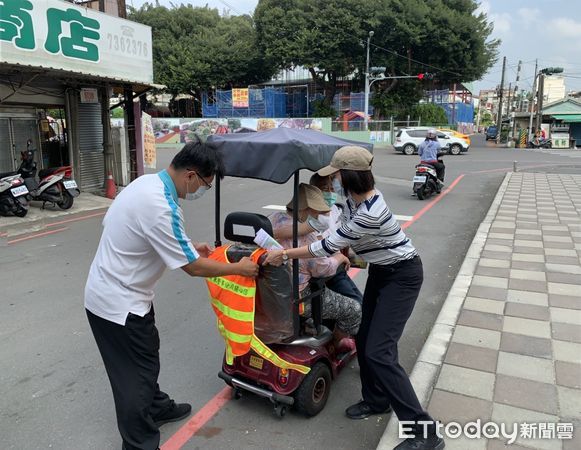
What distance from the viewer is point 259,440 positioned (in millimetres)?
2756

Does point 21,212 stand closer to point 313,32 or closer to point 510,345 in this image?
point 510,345

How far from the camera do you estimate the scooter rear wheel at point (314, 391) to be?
2879 mm

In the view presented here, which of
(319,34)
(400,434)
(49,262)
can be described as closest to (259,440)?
(400,434)

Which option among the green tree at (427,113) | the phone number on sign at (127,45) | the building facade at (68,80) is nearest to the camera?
the building facade at (68,80)

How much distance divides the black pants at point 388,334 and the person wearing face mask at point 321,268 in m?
0.31

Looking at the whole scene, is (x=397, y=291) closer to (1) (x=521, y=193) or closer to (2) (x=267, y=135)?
(2) (x=267, y=135)

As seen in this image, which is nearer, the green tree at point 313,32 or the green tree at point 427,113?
the green tree at point 313,32

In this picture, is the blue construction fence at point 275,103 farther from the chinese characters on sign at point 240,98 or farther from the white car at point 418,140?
the white car at point 418,140

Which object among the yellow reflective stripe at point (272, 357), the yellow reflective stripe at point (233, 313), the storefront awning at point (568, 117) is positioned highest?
the storefront awning at point (568, 117)

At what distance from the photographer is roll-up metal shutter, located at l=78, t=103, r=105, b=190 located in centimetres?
1211

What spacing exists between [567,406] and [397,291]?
1366 mm

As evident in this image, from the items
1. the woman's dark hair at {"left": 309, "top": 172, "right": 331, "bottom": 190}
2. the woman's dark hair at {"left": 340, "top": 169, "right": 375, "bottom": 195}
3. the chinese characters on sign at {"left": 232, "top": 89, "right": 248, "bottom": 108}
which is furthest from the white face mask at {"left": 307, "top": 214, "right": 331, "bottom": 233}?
the chinese characters on sign at {"left": 232, "top": 89, "right": 248, "bottom": 108}

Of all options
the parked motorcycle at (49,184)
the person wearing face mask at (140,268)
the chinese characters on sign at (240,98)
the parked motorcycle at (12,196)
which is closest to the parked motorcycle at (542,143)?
the chinese characters on sign at (240,98)

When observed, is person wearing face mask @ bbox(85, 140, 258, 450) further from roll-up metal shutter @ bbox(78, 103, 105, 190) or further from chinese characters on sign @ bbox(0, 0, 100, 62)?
roll-up metal shutter @ bbox(78, 103, 105, 190)
